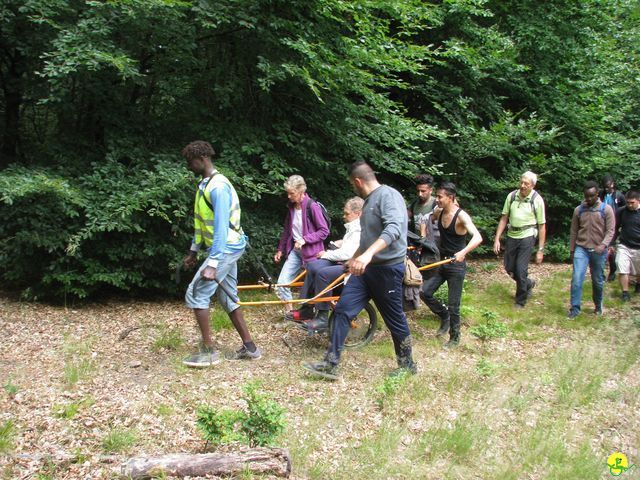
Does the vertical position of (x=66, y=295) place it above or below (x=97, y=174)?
below

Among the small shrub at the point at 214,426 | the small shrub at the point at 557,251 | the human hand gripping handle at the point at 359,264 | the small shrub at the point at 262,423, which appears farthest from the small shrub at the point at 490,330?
the small shrub at the point at 557,251

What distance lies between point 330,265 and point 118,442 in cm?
312

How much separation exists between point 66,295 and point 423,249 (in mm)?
4912

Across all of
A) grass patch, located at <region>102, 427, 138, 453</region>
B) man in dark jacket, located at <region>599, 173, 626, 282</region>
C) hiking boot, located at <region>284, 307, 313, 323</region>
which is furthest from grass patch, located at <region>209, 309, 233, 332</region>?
man in dark jacket, located at <region>599, 173, 626, 282</region>

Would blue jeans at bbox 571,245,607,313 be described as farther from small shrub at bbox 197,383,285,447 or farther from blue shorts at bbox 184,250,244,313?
small shrub at bbox 197,383,285,447

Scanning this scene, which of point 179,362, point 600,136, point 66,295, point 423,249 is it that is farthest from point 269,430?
point 600,136

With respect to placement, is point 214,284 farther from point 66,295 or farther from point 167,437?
point 66,295

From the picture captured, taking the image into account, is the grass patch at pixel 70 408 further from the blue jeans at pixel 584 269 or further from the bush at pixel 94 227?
the blue jeans at pixel 584 269

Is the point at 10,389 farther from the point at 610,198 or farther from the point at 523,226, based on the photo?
the point at 610,198

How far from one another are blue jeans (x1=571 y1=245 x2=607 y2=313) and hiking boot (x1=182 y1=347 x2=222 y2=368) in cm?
552

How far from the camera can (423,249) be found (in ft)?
22.6

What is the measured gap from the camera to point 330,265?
6312 millimetres

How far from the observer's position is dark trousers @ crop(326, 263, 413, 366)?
5.09m

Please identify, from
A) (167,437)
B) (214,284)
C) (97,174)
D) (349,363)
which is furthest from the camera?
(97,174)
